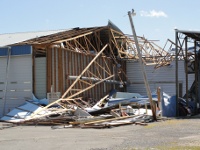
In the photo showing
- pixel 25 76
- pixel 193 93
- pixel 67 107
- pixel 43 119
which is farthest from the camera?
pixel 193 93

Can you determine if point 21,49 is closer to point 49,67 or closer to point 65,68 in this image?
point 49,67

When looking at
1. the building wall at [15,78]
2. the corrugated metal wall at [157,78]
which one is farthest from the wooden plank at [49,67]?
the corrugated metal wall at [157,78]

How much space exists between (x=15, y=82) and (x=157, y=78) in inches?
606

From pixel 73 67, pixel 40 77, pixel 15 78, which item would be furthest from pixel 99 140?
pixel 73 67

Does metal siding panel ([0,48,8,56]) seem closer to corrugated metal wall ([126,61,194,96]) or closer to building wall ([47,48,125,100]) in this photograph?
building wall ([47,48,125,100])

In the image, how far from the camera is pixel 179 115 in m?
27.0

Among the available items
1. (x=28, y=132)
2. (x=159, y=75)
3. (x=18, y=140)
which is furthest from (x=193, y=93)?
(x=18, y=140)

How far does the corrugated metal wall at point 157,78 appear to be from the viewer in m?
34.6

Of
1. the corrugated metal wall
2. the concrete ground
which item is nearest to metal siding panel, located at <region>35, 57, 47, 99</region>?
the concrete ground

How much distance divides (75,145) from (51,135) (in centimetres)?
310

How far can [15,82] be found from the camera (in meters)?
24.5

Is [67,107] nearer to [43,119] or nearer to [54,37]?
[43,119]

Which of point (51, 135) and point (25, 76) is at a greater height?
point (25, 76)

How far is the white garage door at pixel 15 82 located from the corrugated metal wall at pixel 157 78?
1375 cm
